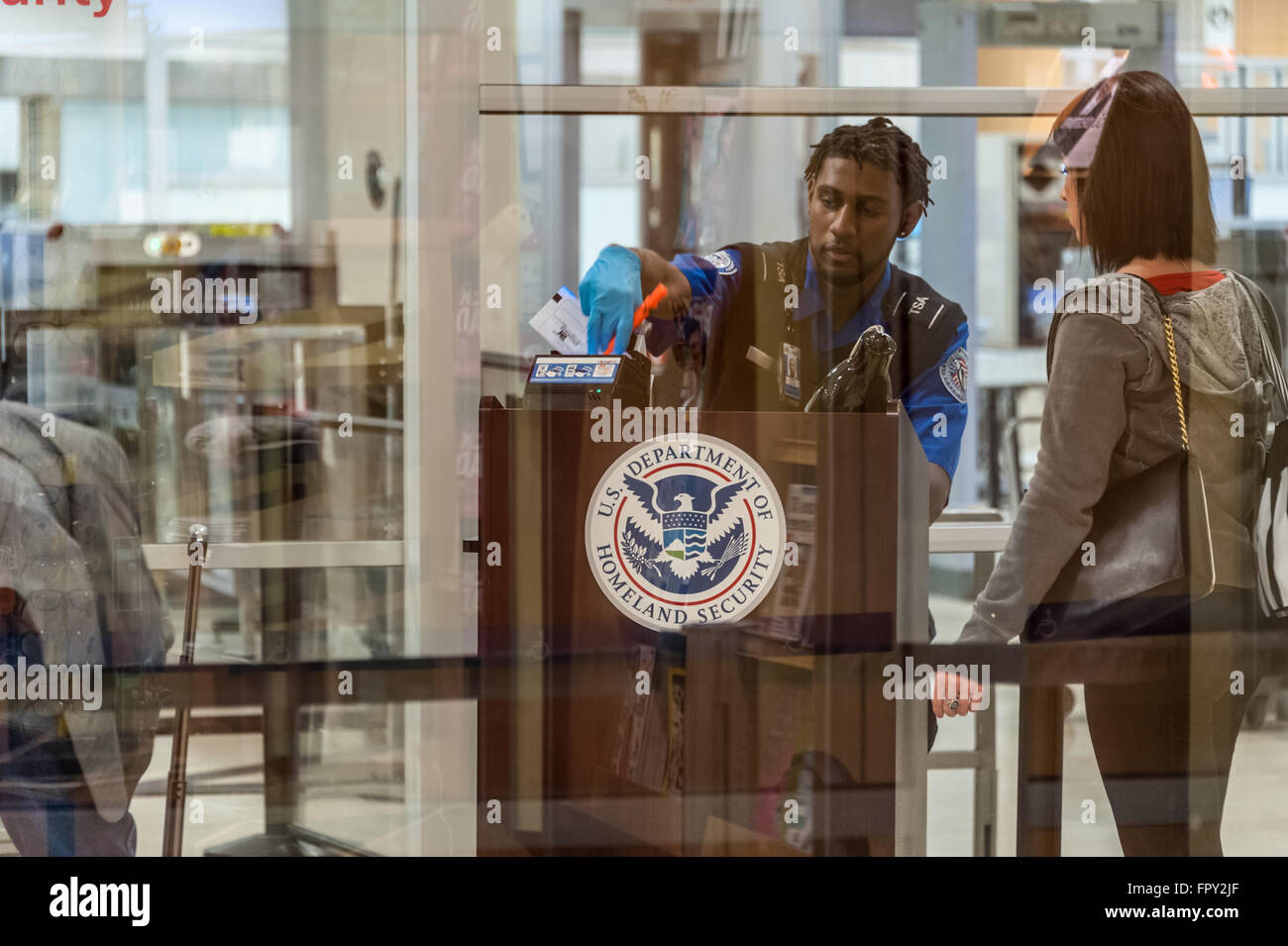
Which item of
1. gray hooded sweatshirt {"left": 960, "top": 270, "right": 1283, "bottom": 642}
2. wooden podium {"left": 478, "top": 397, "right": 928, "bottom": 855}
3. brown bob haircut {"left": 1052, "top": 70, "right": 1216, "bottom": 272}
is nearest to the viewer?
wooden podium {"left": 478, "top": 397, "right": 928, "bottom": 855}

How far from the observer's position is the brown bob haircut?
7.58 feet

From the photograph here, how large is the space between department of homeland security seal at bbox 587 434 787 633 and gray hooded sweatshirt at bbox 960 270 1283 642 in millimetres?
434

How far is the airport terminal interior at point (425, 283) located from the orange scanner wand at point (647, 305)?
5cm

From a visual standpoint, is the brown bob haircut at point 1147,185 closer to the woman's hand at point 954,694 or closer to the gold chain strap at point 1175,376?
the gold chain strap at point 1175,376

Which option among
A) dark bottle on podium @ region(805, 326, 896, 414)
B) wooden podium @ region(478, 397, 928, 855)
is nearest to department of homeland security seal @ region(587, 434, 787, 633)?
wooden podium @ region(478, 397, 928, 855)

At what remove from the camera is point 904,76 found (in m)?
2.49

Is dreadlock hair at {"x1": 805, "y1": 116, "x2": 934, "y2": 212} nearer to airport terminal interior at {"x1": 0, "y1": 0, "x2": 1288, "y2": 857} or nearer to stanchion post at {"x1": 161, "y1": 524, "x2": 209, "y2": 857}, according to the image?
airport terminal interior at {"x1": 0, "y1": 0, "x2": 1288, "y2": 857}

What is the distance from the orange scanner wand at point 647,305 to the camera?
233 centimetres

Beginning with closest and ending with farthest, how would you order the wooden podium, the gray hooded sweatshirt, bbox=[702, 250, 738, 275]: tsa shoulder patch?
the wooden podium, the gray hooded sweatshirt, bbox=[702, 250, 738, 275]: tsa shoulder patch

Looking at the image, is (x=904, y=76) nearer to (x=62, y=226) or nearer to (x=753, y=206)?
(x=753, y=206)

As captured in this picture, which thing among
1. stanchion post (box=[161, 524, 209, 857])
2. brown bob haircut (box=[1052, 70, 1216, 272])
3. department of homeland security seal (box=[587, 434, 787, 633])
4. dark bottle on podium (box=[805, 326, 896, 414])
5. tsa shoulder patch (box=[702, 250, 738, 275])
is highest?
brown bob haircut (box=[1052, 70, 1216, 272])

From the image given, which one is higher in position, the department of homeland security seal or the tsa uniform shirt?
the tsa uniform shirt

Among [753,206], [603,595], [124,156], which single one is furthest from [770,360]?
[124,156]

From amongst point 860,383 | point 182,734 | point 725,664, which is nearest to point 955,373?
point 860,383
